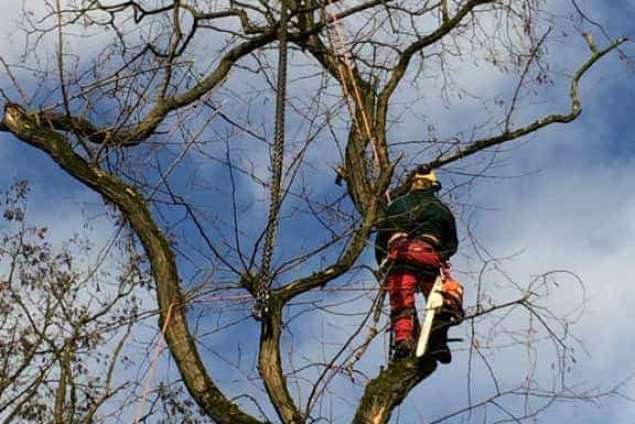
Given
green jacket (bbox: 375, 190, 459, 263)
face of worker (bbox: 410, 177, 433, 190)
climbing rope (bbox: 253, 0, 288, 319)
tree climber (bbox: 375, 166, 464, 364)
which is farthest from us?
face of worker (bbox: 410, 177, 433, 190)

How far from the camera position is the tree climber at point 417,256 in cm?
504

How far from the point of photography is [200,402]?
4699 mm

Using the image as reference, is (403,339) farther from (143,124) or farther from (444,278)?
(143,124)

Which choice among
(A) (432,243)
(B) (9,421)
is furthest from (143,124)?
(B) (9,421)

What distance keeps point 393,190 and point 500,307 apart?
4.60ft

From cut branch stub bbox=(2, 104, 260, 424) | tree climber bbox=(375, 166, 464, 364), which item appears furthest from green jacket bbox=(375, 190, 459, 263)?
cut branch stub bbox=(2, 104, 260, 424)

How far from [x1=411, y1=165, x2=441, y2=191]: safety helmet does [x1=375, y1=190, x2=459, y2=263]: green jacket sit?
4cm

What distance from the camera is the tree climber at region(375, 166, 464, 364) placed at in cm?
504

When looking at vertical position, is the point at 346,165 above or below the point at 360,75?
below

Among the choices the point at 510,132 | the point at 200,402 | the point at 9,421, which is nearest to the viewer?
the point at 200,402

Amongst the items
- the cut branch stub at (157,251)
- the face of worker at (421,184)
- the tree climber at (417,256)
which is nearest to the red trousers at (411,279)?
the tree climber at (417,256)

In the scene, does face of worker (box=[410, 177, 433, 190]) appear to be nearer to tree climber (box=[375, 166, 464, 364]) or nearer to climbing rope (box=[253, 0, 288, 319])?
tree climber (box=[375, 166, 464, 364])

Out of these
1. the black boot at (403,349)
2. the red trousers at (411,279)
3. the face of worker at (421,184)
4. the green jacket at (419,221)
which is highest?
the face of worker at (421,184)

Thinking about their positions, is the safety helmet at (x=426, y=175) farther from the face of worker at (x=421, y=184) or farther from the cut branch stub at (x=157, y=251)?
the cut branch stub at (x=157, y=251)
